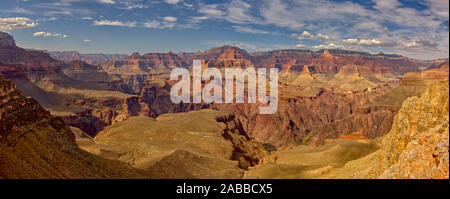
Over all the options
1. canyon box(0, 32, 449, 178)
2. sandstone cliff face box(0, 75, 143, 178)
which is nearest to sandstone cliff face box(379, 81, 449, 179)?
canyon box(0, 32, 449, 178)

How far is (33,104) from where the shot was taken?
41.0 metres

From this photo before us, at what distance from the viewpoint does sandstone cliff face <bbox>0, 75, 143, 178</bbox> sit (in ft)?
103

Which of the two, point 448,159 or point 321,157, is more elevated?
point 448,159

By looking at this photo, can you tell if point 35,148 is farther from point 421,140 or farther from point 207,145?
point 207,145

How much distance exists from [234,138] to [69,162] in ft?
204

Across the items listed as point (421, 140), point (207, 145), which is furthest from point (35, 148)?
point (207, 145)

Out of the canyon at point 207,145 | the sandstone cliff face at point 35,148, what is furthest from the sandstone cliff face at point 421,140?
the sandstone cliff face at point 35,148

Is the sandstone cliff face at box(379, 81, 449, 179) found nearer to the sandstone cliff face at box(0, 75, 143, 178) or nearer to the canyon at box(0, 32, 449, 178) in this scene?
the canyon at box(0, 32, 449, 178)

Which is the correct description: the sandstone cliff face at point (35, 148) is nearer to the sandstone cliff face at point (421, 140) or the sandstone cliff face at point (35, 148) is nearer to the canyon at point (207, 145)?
the canyon at point (207, 145)

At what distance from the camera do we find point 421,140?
2300 centimetres

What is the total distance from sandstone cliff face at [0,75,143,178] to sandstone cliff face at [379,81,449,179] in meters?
32.6

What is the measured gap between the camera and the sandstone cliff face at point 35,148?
3127cm
